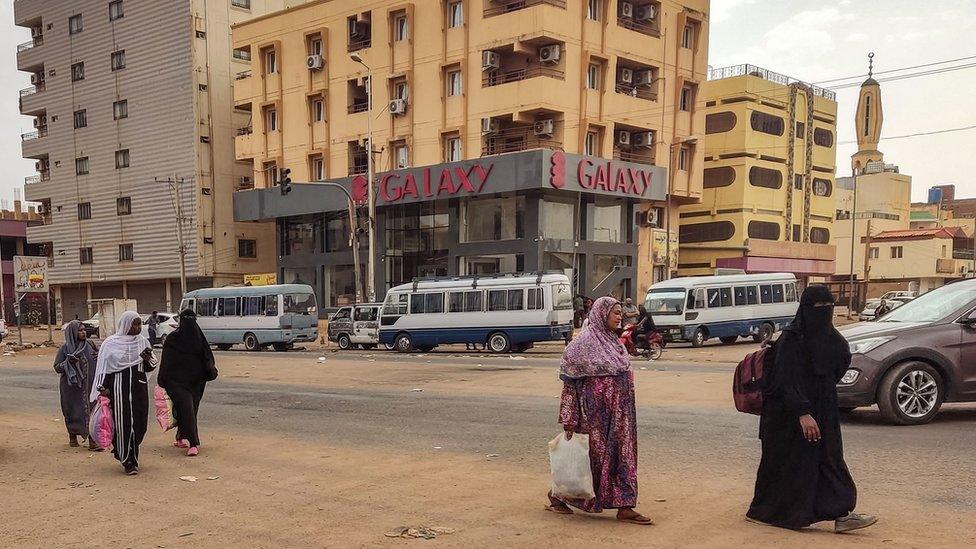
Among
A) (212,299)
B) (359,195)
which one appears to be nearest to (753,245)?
(359,195)

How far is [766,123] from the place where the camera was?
4822cm

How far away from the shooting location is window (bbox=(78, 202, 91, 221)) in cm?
5566

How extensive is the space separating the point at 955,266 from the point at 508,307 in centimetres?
5831

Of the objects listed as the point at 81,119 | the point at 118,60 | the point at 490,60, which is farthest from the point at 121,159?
the point at 490,60

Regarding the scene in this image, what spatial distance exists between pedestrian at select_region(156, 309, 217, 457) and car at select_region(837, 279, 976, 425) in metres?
7.50

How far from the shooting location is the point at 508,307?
82.9ft

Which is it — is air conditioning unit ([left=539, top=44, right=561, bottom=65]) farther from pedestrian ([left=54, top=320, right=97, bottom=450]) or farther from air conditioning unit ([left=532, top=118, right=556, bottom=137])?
pedestrian ([left=54, top=320, right=97, bottom=450])

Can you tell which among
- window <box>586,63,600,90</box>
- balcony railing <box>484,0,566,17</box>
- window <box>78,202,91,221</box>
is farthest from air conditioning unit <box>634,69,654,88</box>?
window <box>78,202,91,221</box>

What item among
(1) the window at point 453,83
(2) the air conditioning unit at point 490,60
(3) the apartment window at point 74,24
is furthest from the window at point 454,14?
(3) the apartment window at point 74,24

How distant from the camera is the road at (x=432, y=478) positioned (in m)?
5.25

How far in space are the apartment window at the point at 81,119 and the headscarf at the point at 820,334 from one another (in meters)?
60.9

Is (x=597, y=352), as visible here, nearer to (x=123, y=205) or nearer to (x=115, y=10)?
(x=123, y=205)

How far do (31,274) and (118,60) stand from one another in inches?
1026

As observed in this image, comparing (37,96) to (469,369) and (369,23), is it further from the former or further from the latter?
(469,369)
